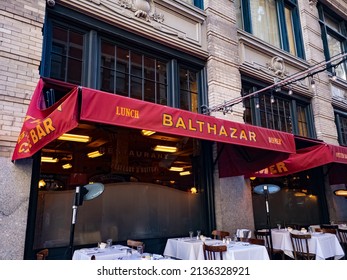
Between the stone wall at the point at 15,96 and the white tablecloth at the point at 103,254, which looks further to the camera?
the white tablecloth at the point at 103,254

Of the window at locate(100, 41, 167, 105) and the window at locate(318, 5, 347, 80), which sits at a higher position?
the window at locate(318, 5, 347, 80)

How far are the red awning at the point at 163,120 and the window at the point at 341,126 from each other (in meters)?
7.24

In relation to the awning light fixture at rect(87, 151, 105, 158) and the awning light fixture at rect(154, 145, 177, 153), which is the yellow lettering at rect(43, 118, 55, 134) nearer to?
the awning light fixture at rect(87, 151, 105, 158)

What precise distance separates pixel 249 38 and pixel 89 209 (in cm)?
700

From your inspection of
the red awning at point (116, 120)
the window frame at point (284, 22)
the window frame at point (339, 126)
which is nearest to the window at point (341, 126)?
the window frame at point (339, 126)

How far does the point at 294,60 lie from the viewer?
1083 cm

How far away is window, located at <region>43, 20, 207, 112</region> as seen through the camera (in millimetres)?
6074

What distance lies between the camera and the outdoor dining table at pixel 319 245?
22.0ft

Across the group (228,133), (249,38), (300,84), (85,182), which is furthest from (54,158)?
(300,84)

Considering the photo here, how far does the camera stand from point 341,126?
41.2 feet

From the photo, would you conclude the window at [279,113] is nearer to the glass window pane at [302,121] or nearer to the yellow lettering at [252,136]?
the glass window pane at [302,121]

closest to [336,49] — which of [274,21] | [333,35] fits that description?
[333,35]

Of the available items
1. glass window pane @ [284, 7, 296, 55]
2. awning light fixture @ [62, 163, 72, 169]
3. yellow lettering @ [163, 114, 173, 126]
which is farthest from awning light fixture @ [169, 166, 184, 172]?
glass window pane @ [284, 7, 296, 55]

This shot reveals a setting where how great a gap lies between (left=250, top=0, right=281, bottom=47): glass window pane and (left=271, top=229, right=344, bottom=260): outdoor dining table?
21.4 ft
